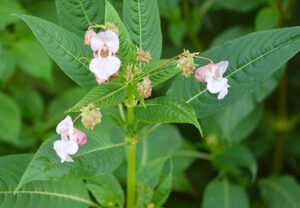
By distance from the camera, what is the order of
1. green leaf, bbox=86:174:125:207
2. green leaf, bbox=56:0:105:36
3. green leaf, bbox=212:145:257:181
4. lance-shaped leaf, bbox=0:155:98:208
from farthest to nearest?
green leaf, bbox=212:145:257:181 → green leaf, bbox=86:174:125:207 → green leaf, bbox=56:0:105:36 → lance-shaped leaf, bbox=0:155:98:208

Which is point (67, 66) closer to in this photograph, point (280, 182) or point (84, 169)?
point (84, 169)

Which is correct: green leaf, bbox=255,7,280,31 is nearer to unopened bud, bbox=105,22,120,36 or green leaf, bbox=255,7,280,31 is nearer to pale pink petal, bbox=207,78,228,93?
pale pink petal, bbox=207,78,228,93

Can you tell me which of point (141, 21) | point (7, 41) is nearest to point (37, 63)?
point (7, 41)

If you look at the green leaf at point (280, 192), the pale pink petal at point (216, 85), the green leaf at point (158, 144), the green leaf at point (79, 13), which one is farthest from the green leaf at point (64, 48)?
the green leaf at point (280, 192)

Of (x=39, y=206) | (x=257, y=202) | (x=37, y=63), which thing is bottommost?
(x=39, y=206)

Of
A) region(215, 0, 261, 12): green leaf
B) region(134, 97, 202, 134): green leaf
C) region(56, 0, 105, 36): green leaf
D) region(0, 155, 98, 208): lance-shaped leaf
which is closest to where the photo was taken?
region(134, 97, 202, 134): green leaf

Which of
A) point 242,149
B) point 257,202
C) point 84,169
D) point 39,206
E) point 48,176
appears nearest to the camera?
point 48,176

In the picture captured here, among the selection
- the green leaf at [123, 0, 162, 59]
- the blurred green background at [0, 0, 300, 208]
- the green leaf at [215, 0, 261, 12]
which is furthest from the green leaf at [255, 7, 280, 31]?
the green leaf at [123, 0, 162, 59]
